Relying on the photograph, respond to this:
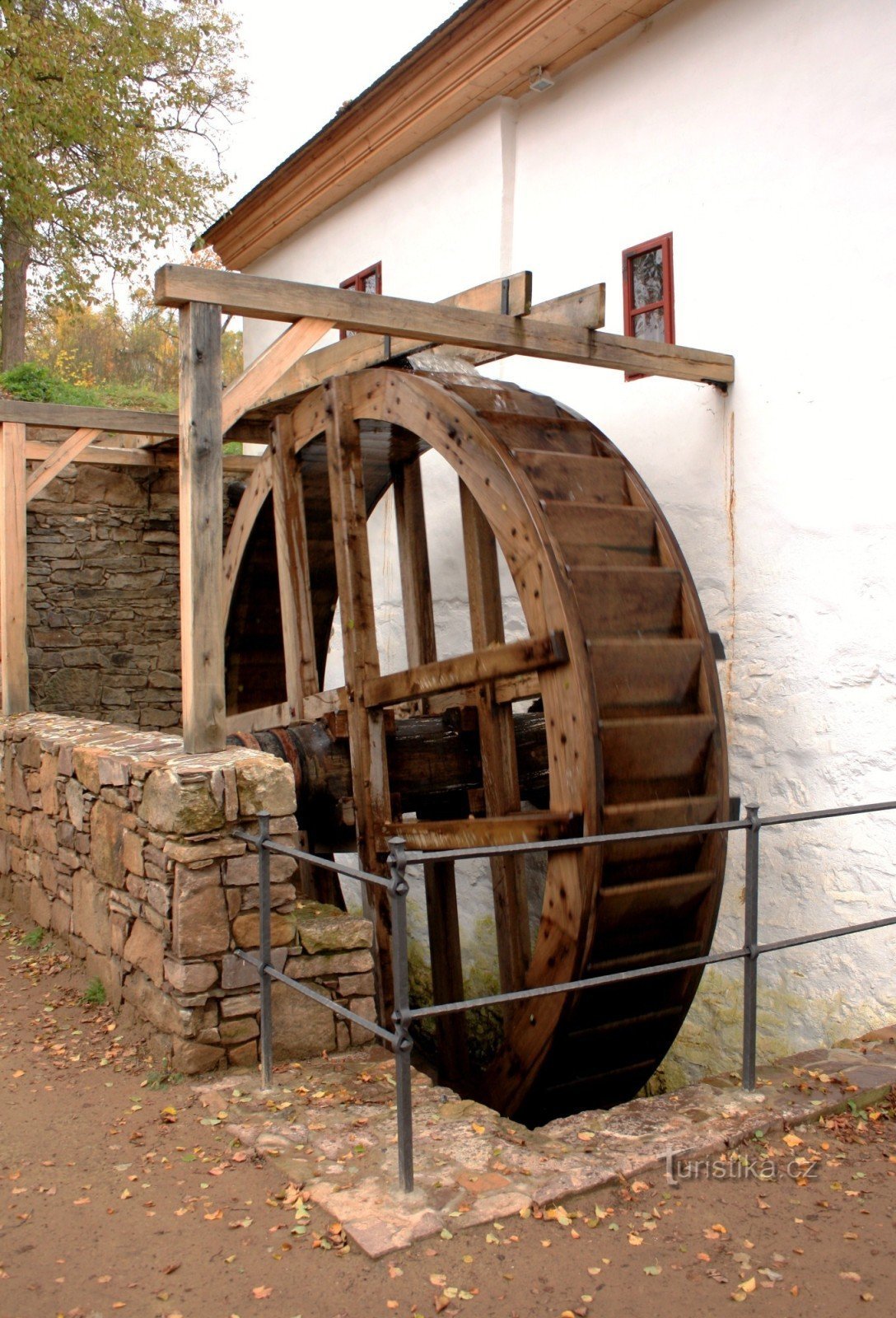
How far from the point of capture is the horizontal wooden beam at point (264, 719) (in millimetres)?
5934

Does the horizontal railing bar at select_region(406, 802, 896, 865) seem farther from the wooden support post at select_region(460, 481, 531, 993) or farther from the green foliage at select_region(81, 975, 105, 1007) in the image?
the green foliage at select_region(81, 975, 105, 1007)

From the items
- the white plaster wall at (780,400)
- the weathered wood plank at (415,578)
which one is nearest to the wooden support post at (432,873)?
the weathered wood plank at (415,578)

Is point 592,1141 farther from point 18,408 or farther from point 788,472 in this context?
point 18,408

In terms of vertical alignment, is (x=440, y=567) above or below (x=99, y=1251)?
above

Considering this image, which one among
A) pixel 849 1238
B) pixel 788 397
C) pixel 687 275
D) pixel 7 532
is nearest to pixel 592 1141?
pixel 849 1238

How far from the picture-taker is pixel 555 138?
6.16m

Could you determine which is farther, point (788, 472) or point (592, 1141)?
point (788, 472)

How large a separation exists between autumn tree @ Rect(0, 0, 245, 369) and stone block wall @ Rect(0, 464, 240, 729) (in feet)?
22.4

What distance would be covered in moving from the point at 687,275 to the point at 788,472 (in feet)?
3.91

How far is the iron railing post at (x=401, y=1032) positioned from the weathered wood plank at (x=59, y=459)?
5.18 metres

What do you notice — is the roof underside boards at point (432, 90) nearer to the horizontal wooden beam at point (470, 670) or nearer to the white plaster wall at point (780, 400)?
the white plaster wall at point (780, 400)

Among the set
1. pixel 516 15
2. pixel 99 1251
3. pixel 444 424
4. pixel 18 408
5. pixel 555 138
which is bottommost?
pixel 99 1251

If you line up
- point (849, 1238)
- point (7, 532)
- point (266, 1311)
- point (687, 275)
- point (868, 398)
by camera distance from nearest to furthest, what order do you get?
point (266, 1311) → point (849, 1238) → point (868, 398) → point (687, 275) → point (7, 532)

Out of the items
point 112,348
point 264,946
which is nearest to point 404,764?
point 264,946
